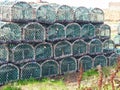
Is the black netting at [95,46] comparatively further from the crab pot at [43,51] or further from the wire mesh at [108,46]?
the crab pot at [43,51]

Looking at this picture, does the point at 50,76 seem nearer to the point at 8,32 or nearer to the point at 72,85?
the point at 72,85

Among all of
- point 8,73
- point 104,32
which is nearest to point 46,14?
point 8,73

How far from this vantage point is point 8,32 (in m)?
7.88

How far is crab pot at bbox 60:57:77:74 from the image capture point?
9.05 m

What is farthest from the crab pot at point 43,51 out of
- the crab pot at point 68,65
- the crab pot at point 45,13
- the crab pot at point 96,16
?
the crab pot at point 96,16

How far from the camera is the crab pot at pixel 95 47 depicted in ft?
32.2

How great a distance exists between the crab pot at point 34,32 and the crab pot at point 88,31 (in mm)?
1759

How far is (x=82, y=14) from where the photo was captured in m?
9.71

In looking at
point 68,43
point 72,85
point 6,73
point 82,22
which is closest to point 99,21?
point 82,22

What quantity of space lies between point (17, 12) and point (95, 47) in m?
3.27

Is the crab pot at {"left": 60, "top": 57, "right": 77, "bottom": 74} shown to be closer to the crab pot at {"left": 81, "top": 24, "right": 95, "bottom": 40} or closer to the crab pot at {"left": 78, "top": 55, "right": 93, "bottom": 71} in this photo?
the crab pot at {"left": 78, "top": 55, "right": 93, "bottom": 71}

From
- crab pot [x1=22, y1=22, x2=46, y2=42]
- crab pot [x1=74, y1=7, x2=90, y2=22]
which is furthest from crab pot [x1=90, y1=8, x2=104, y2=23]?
crab pot [x1=22, y1=22, x2=46, y2=42]

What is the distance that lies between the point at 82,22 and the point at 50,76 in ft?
7.42

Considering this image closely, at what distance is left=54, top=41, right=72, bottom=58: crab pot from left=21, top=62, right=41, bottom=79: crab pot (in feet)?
2.49
